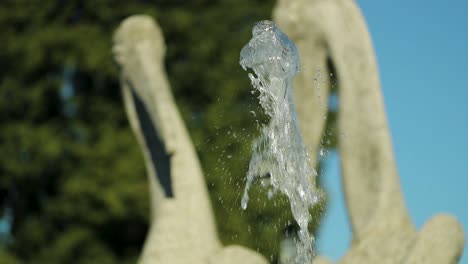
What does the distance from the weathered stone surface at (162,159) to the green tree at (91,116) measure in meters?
4.79

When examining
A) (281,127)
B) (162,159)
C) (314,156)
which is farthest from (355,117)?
(162,159)

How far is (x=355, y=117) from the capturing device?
5.32 meters

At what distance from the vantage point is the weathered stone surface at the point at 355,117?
198 inches

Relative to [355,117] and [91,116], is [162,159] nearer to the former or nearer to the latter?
[355,117]

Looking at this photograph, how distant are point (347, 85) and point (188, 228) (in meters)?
1.33

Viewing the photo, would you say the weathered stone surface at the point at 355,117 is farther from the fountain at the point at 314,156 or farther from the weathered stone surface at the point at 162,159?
the weathered stone surface at the point at 162,159

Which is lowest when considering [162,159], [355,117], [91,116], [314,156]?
[91,116]

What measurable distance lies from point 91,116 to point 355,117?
7.33 metres

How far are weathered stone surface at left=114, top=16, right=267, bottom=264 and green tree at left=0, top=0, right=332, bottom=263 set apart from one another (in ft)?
15.7

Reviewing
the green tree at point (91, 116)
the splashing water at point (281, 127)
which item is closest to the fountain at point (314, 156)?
the splashing water at point (281, 127)

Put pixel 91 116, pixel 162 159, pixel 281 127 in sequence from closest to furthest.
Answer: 1. pixel 281 127
2. pixel 162 159
3. pixel 91 116

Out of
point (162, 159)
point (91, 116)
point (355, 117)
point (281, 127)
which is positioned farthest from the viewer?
point (91, 116)

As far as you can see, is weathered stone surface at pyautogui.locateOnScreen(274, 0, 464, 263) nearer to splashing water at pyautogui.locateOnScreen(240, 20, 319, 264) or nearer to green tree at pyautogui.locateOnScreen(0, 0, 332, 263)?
splashing water at pyautogui.locateOnScreen(240, 20, 319, 264)

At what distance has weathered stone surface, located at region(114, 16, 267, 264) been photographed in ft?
19.9
